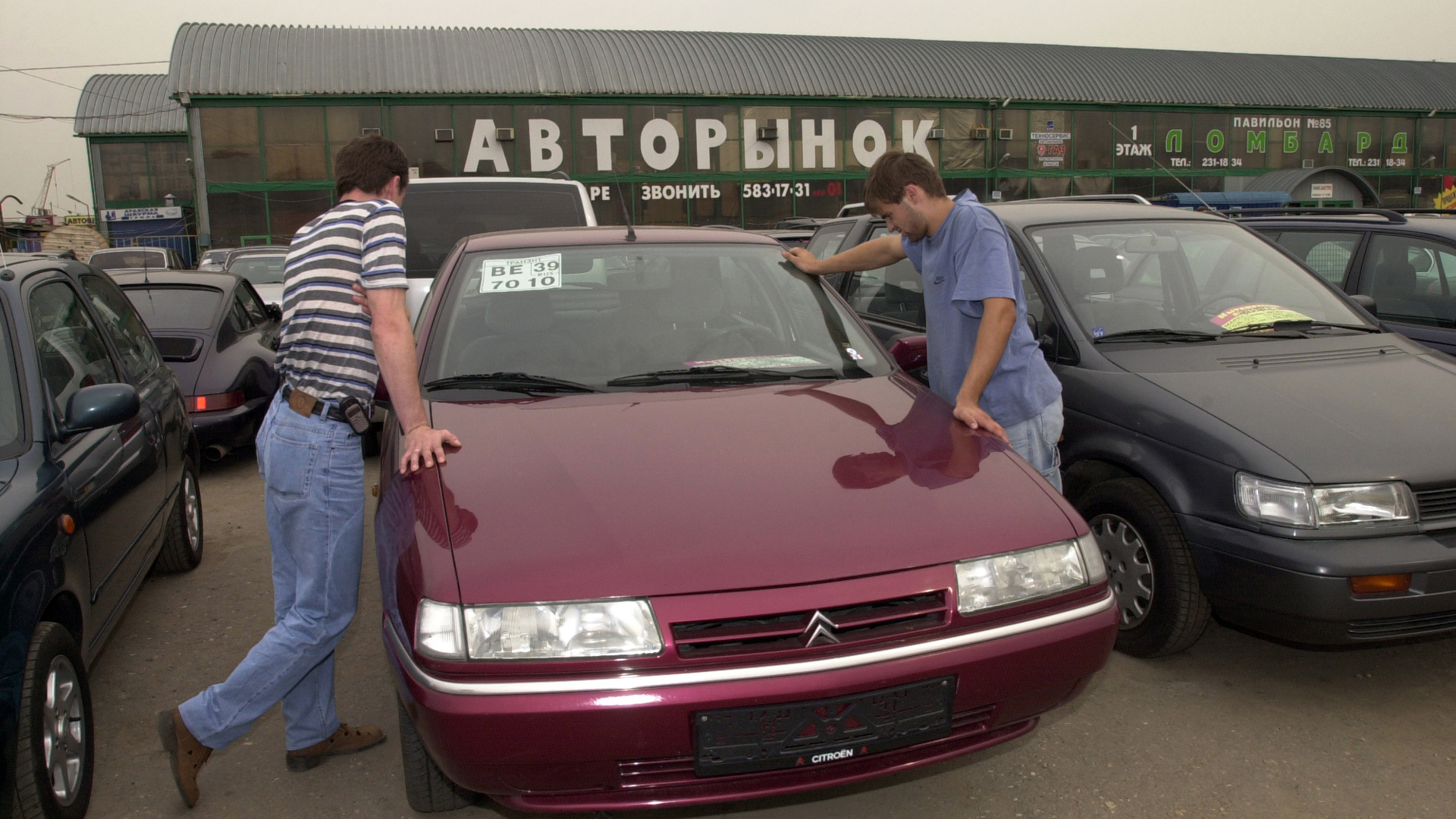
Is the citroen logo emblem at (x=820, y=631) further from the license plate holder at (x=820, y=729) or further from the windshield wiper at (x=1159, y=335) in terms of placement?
the windshield wiper at (x=1159, y=335)

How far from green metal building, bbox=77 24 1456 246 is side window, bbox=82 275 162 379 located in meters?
20.3

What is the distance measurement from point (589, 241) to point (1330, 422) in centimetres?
259

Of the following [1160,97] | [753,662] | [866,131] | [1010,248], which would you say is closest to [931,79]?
[866,131]

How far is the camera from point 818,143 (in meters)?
28.4

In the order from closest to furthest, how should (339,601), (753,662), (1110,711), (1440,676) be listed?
(753,662)
(339,601)
(1110,711)
(1440,676)

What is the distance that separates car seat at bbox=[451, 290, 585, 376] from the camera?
10.3 ft

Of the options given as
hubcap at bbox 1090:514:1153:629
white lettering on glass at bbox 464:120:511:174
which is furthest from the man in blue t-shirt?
white lettering on glass at bbox 464:120:511:174

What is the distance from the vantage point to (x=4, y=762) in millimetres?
2320

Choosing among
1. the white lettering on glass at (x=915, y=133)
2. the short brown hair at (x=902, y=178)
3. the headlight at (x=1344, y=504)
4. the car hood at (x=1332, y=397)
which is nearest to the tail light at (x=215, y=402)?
the short brown hair at (x=902, y=178)

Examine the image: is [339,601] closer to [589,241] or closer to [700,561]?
[700,561]

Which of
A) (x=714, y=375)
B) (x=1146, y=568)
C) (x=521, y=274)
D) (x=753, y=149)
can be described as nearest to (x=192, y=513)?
(x=521, y=274)

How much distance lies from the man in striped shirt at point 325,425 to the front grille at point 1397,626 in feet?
9.08

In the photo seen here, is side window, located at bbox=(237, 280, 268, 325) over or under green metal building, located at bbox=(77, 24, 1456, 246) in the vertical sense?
under

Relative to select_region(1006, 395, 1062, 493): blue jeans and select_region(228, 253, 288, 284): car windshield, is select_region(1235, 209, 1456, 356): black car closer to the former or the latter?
select_region(1006, 395, 1062, 493): blue jeans
